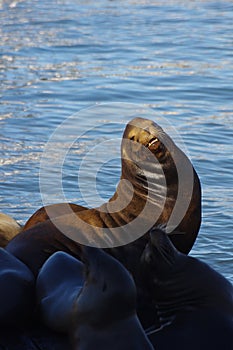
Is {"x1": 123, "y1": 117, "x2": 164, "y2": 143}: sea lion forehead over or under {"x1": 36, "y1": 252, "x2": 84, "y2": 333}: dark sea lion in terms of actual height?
over

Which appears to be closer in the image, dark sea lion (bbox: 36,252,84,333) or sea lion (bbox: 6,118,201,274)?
dark sea lion (bbox: 36,252,84,333)

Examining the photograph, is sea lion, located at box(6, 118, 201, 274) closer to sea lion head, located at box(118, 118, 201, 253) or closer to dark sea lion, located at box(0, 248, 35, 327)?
sea lion head, located at box(118, 118, 201, 253)

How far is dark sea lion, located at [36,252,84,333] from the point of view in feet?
16.6

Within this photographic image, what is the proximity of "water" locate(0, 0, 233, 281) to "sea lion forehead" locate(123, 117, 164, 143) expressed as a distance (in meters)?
1.90

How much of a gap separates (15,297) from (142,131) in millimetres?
1498

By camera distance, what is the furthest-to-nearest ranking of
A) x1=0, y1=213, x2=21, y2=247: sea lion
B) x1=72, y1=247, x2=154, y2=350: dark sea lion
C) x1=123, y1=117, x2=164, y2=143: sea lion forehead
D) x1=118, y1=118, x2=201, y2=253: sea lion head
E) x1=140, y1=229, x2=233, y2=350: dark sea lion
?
x1=0, y1=213, x2=21, y2=247: sea lion → x1=123, y1=117, x2=164, y2=143: sea lion forehead → x1=118, y1=118, x2=201, y2=253: sea lion head → x1=140, y1=229, x2=233, y2=350: dark sea lion → x1=72, y1=247, x2=154, y2=350: dark sea lion

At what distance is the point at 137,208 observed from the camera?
6.37m

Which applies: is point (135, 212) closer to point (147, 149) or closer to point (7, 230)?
point (147, 149)

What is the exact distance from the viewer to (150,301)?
5.59m

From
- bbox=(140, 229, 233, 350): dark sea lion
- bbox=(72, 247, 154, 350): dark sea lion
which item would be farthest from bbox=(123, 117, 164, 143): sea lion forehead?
bbox=(72, 247, 154, 350): dark sea lion

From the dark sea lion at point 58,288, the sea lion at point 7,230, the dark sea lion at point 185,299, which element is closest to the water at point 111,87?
the sea lion at point 7,230

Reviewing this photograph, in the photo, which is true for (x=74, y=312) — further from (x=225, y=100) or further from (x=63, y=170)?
(x=225, y=100)

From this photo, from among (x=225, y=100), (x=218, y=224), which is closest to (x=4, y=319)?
(x=218, y=224)

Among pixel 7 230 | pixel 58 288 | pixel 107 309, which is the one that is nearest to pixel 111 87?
pixel 7 230
